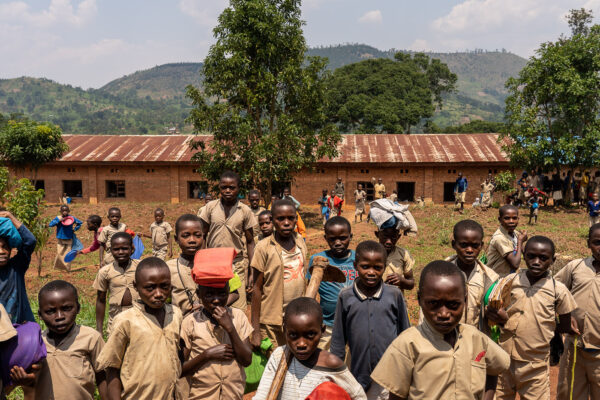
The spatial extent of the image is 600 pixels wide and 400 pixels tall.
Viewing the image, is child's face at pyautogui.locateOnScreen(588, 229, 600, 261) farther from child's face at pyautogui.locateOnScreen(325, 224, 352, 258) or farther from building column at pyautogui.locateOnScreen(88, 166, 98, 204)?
building column at pyautogui.locateOnScreen(88, 166, 98, 204)

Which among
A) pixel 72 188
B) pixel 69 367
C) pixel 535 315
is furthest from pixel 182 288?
pixel 72 188

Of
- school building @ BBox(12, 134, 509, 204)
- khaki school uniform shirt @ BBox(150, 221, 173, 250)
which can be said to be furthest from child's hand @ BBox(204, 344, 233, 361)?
school building @ BBox(12, 134, 509, 204)

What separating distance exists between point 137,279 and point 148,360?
47 centimetres

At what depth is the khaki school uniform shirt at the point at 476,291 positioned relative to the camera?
10.2 ft

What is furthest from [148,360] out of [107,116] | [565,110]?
[107,116]

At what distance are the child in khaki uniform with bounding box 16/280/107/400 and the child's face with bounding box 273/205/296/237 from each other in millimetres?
1532

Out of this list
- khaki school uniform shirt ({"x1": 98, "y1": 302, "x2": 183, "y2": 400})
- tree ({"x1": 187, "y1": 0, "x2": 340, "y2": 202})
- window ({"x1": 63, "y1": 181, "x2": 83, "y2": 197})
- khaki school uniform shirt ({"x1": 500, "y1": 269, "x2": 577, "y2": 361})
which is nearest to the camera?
khaki school uniform shirt ({"x1": 98, "y1": 302, "x2": 183, "y2": 400})

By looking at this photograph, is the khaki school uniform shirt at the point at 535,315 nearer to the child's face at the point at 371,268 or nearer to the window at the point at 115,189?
the child's face at the point at 371,268

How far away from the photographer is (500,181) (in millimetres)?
17297

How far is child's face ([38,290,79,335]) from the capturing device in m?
2.52

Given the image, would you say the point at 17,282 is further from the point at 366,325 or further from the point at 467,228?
the point at 467,228

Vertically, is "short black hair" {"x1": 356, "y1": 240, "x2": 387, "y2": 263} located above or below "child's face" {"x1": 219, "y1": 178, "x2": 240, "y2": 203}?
below

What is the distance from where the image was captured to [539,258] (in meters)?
3.26

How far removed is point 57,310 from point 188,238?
118 centimetres
